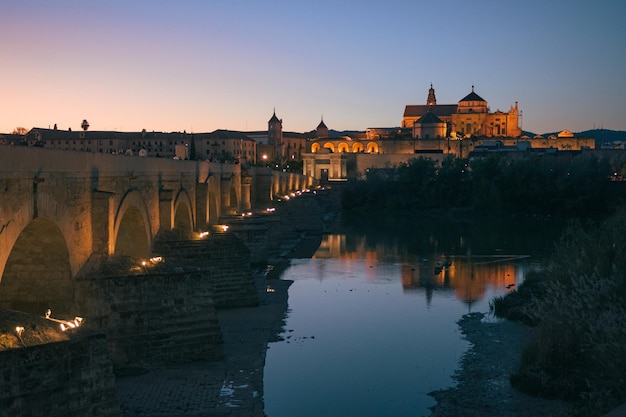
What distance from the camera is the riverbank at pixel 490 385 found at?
1131 cm

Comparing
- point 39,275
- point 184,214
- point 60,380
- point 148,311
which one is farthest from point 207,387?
point 184,214

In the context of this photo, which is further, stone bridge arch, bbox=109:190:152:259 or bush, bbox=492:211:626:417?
stone bridge arch, bbox=109:190:152:259

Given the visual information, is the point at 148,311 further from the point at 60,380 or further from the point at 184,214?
the point at 184,214

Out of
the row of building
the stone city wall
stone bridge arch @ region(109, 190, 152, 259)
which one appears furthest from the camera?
the row of building

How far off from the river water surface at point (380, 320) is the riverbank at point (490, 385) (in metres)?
0.28

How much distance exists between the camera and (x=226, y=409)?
10.5 metres

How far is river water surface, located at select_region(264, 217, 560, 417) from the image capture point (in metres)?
12.3

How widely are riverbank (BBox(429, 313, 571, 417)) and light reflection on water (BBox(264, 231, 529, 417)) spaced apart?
288 mm

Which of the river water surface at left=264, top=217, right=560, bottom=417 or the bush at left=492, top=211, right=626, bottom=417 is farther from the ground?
the bush at left=492, top=211, right=626, bottom=417

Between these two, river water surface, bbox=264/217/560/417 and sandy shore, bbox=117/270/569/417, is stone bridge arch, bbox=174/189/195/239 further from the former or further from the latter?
sandy shore, bbox=117/270/569/417

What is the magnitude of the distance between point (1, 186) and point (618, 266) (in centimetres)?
1048

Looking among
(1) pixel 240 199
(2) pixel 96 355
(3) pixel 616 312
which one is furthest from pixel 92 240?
(1) pixel 240 199

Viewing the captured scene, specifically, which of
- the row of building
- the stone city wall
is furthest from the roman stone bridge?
the row of building

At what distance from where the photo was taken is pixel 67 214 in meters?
11.1
